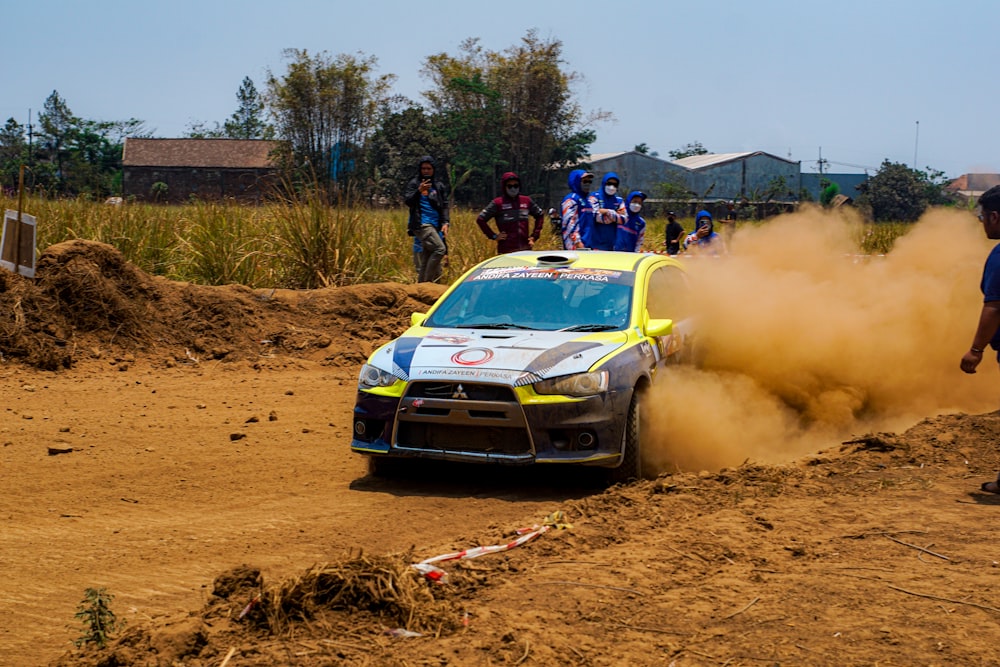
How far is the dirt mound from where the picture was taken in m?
12.4

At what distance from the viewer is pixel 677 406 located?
7.89 m

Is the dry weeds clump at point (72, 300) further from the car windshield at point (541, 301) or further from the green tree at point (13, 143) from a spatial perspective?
the green tree at point (13, 143)

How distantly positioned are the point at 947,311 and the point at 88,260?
9.58 m

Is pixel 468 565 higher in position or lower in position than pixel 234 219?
lower

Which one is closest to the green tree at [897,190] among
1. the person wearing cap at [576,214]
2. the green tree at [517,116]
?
the green tree at [517,116]

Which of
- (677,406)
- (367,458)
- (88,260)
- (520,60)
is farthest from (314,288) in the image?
(520,60)

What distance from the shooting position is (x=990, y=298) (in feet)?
22.9

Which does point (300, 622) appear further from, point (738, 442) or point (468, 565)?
point (738, 442)

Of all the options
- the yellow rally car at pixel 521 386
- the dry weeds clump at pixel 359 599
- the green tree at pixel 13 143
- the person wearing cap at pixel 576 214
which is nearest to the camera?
the dry weeds clump at pixel 359 599

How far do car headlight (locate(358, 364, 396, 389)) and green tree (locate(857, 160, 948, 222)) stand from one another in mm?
40463

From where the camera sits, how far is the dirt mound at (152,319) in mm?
12352

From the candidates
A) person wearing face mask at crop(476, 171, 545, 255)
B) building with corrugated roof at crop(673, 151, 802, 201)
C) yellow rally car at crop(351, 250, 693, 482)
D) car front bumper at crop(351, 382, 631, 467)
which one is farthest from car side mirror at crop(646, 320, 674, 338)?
building with corrugated roof at crop(673, 151, 802, 201)

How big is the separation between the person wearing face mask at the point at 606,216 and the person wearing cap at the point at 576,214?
0.09 meters

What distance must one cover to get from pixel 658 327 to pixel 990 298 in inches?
87.7
